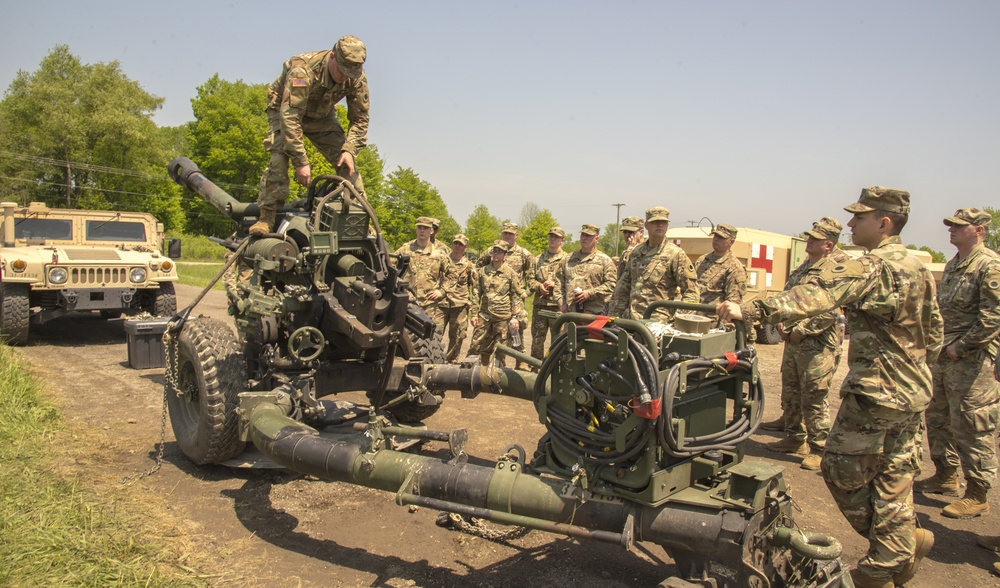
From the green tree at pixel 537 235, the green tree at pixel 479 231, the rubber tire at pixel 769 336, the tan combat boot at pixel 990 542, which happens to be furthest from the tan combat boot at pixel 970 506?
the green tree at pixel 479 231

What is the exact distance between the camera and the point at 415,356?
6055mm

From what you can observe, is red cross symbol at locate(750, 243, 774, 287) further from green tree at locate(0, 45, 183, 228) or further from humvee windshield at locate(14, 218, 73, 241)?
green tree at locate(0, 45, 183, 228)

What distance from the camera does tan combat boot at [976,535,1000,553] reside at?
4578mm

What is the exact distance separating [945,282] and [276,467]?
5.56 m

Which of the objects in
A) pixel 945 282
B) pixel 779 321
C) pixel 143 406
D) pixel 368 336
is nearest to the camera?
pixel 779 321

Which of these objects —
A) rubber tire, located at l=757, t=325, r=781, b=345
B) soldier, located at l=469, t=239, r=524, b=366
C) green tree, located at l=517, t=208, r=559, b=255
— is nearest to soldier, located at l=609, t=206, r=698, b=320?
soldier, located at l=469, t=239, r=524, b=366

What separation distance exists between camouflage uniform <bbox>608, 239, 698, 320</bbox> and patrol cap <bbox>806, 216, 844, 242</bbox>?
123cm

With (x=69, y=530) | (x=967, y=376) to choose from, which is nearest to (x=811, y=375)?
(x=967, y=376)

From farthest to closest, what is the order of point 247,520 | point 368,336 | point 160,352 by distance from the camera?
point 160,352 → point 368,336 → point 247,520

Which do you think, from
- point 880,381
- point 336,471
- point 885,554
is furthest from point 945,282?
point 336,471

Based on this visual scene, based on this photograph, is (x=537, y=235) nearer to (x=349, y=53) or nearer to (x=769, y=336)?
(x=769, y=336)

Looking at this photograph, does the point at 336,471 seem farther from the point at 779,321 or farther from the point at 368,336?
the point at 779,321

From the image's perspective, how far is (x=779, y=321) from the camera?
358cm

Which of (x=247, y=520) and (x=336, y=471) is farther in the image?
(x=247, y=520)
